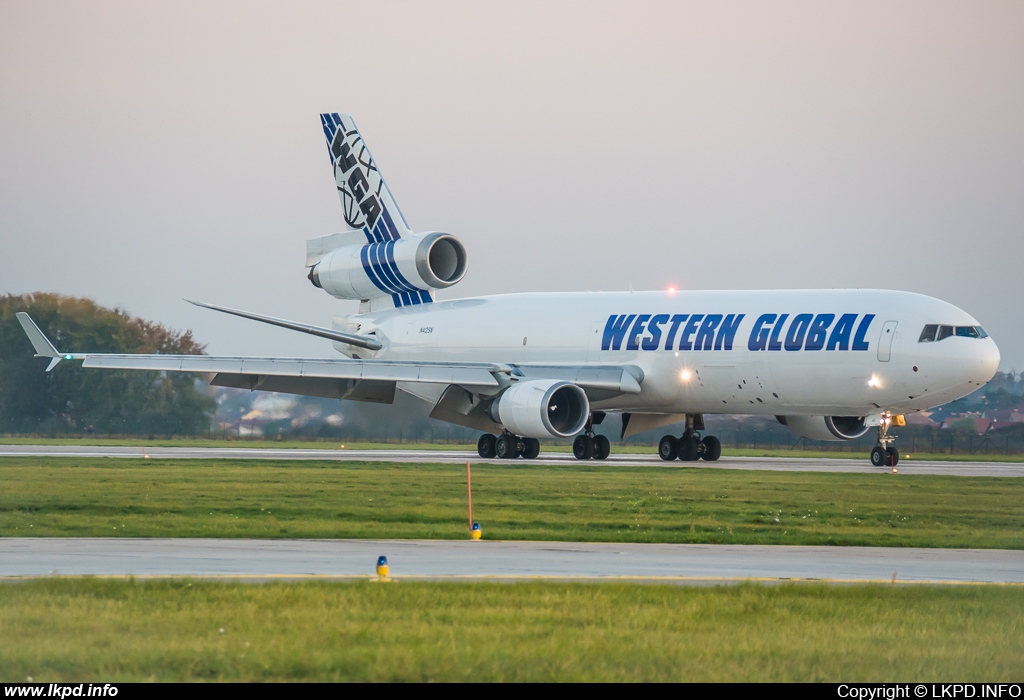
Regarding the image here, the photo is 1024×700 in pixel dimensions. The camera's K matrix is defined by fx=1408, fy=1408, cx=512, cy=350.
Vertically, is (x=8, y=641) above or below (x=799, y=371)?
below

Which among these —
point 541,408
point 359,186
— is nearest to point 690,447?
point 541,408

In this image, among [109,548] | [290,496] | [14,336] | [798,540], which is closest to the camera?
[109,548]

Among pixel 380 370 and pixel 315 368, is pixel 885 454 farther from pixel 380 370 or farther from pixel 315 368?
pixel 315 368

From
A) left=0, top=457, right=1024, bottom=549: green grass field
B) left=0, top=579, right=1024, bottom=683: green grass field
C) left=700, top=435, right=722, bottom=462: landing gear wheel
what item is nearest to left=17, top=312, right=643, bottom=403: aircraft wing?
left=700, top=435, right=722, bottom=462: landing gear wheel

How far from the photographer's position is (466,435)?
2270 inches

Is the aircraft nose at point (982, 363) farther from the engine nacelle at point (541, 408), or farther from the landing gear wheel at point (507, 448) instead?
the landing gear wheel at point (507, 448)

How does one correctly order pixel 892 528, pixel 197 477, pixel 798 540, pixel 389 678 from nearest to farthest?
1. pixel 389 678
2. pixel 798 540
3. pixel 892 528
4. pixel 197 477

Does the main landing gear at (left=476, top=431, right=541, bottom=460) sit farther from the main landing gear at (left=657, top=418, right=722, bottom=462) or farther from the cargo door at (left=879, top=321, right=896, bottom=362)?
the cargo door at (left=879, top=321, right=896, bottom=362)

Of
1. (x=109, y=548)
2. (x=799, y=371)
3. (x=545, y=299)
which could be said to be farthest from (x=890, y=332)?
(x=109, y=548)

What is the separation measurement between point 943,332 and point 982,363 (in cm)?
113

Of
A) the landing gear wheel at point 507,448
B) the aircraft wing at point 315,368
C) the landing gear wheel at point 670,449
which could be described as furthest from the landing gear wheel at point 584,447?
the aircraft wing at point 315,368

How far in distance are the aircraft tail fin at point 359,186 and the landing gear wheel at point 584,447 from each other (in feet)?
32.6

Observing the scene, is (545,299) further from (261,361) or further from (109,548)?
(109,548)

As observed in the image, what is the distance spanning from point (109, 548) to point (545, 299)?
26746mm
